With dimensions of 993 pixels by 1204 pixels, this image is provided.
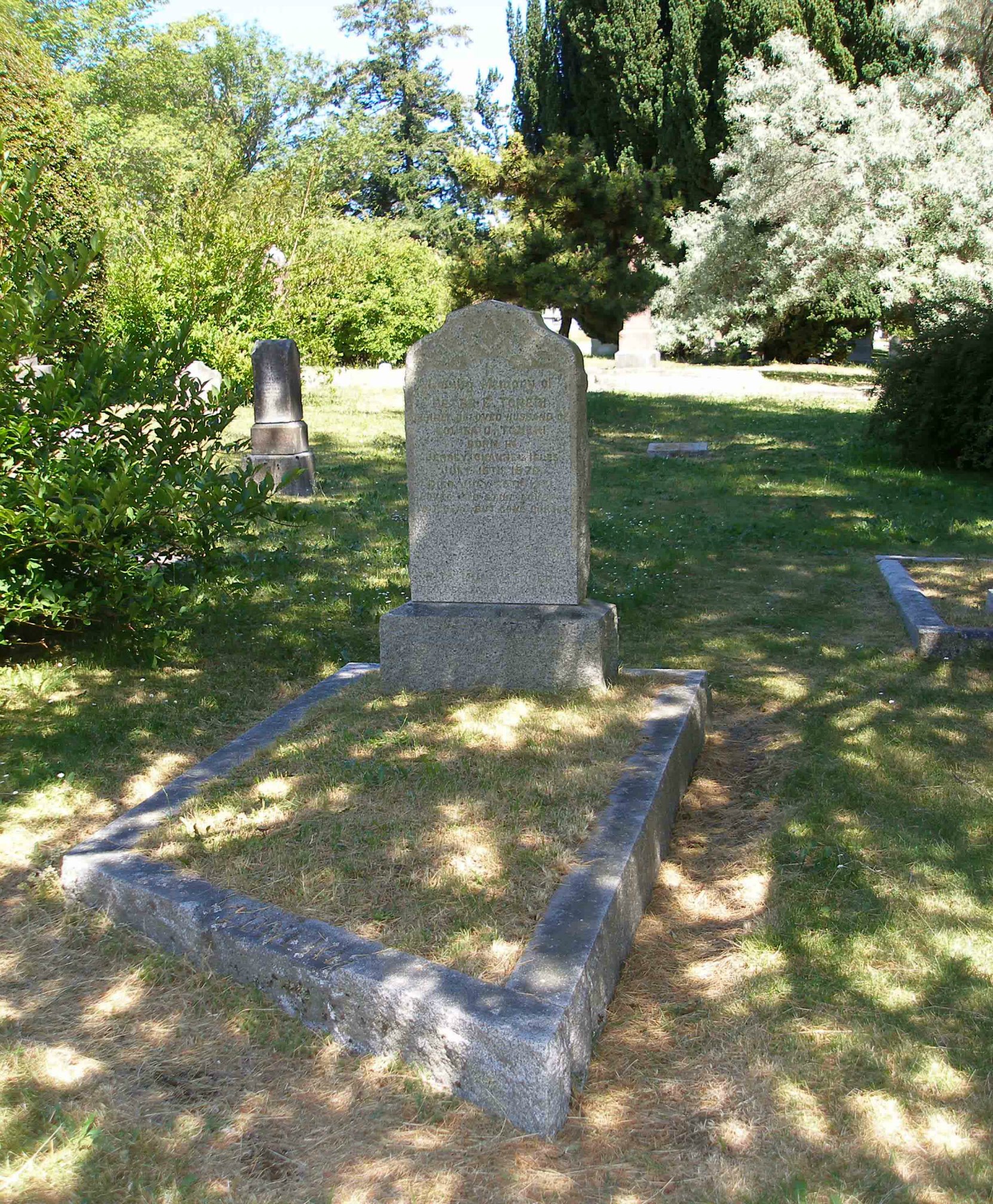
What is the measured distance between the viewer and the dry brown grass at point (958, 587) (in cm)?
653

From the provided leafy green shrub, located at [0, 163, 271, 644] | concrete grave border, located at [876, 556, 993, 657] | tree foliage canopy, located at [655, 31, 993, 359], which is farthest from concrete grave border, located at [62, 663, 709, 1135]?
tree foliage canopy, located at [655, 31, 993, 359]

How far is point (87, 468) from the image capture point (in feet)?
17.0

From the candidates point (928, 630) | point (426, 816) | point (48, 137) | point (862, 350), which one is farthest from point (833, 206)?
point (426, 816)

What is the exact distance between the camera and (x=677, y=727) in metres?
4.68

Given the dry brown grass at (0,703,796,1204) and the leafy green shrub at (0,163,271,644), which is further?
the leafy green shrub at (0,163,271,644)

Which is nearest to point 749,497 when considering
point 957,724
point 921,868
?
point 957,724

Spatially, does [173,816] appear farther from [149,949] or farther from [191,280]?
[191,280]

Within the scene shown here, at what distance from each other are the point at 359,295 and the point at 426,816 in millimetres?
22428

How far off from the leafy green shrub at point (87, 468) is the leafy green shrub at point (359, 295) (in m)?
12.4

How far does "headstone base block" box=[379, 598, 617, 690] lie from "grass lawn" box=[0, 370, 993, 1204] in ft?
2.44

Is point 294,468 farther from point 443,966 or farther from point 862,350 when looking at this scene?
point 862,350

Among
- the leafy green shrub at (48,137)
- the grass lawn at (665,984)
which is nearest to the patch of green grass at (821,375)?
the leafy green shrub at (48,137)

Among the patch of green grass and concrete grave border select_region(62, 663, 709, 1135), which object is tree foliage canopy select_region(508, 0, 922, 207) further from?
concrete grave border select_region(62, 663, 709, 1135)

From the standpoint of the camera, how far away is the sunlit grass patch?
3357 mm
